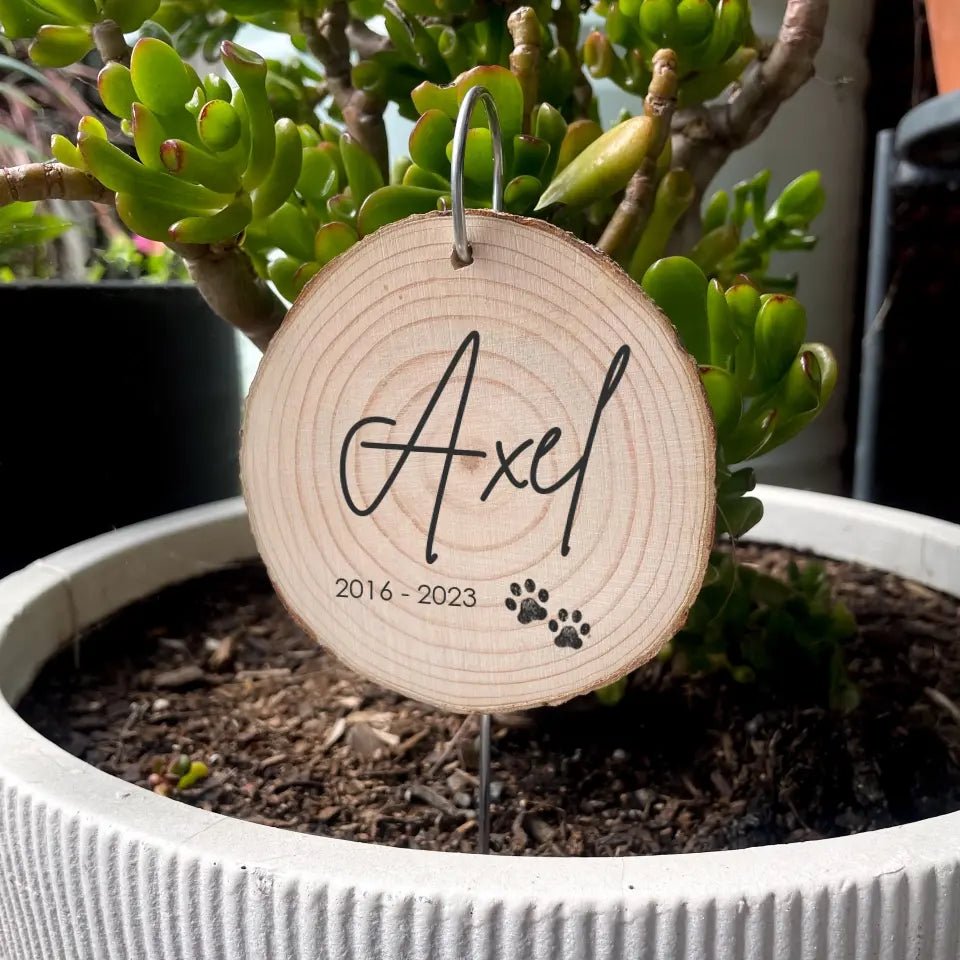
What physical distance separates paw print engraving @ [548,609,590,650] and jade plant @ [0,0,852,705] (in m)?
0.11

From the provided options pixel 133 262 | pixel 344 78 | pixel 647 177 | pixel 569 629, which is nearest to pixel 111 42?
pixel 344 78

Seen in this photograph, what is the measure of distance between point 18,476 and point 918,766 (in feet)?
3.29

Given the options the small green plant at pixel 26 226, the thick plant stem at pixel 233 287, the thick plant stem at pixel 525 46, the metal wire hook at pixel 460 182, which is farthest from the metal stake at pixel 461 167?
the small green plant at pixel 26 226

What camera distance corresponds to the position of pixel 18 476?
116cm

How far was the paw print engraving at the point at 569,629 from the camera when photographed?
493 mm

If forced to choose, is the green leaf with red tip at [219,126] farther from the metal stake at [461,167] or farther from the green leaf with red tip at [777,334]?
the green leaf with red tip at [777,334]

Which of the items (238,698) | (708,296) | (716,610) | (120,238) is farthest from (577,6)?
(120,238)

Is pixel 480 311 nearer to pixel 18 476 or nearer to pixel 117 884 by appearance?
pixel 117 884

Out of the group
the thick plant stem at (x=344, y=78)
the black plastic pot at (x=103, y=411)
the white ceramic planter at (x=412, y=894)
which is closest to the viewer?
the white ceramic planter at (x=412, y=894)

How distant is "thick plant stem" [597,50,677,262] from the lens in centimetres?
60

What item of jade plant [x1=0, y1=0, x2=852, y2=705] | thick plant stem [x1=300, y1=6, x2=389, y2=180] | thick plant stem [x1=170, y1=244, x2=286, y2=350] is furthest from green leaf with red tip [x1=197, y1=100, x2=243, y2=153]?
thick plant stem [x1=300, y1=6, x2=389, y2=180]

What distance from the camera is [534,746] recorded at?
75 cm

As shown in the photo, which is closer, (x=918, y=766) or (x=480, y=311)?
(x=480, y=311)

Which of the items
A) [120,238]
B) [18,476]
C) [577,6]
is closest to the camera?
[577,6]
